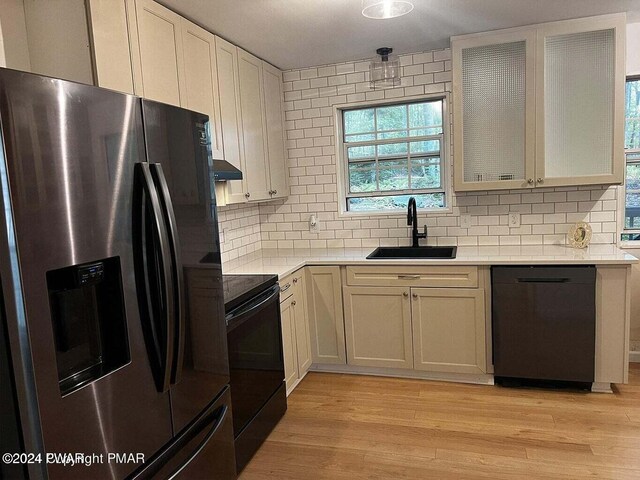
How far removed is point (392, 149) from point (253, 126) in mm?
1201

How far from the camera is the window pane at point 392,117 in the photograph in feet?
12.4

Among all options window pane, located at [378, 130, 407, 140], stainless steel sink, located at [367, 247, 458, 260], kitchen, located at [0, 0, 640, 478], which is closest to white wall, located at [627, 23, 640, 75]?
kitchen, located at [0, 0, 640, 478]

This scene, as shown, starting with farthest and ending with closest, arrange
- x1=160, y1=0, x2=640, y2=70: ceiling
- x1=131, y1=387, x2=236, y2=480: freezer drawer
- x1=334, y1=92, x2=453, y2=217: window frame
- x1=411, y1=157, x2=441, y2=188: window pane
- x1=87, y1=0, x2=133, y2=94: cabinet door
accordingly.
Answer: x1=411, y1=157, x2=441, y2=188: window pane → x1=334, y1=92, x2=453, y2=217: window frame → x1=160, y1=0, x2=640, y2=70: ceiling → x1=87, y1=0, x2=133, y2=94: cabinet door → x1=131, y1=387, x2=236, y2=480: freezer drawer

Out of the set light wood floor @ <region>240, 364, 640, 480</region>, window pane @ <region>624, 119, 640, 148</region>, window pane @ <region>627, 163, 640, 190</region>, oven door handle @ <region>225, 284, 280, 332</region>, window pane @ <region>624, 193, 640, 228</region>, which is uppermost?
window pane @ <region>624, 119, 640, 148</region>

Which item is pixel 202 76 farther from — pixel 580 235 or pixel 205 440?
pixel 580 235

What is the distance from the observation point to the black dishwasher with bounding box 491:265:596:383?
9.57 feet

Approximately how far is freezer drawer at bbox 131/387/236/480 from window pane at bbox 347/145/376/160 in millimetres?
2502

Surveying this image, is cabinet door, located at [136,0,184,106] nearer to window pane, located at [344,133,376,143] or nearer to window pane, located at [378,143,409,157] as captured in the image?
window pane, located at [344,133,376,143]

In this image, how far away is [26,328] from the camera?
1.02 meters

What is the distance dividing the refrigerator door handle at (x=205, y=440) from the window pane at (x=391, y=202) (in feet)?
7.87

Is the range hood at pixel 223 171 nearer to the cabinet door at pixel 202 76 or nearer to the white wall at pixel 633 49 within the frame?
the cabinet door at pixel 202 76

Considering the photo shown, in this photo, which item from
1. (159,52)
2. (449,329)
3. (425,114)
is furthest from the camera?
(425,114)

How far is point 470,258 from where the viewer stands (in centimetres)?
312

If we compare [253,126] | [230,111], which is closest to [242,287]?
[230,111]
